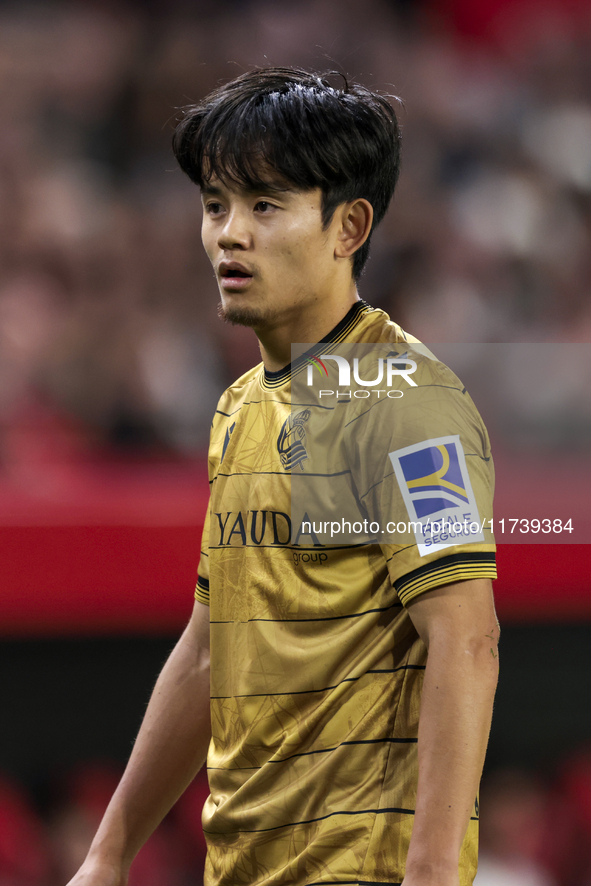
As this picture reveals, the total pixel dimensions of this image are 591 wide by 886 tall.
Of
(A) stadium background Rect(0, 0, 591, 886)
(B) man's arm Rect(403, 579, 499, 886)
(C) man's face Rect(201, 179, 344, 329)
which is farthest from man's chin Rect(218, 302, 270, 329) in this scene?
(A) stadium background Rect(0, 0, 591, 886)

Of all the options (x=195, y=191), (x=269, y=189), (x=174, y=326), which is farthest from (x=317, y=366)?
(x=195, y=191)

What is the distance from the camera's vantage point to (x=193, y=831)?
1583mm

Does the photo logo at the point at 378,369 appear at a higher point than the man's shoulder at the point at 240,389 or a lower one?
lower

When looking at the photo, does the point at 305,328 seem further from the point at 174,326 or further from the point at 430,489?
the point at 174,326

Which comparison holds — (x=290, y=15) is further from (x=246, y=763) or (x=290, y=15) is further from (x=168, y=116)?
(x=246, y=763)

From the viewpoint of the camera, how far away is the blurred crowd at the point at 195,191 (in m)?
1.75

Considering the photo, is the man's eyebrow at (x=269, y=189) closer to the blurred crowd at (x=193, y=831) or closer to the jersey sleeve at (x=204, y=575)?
the jersey sleeve at (x=204, y=575)

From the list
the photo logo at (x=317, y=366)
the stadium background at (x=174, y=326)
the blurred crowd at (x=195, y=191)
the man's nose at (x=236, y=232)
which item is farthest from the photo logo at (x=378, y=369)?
the blurred crowd at (x=195, y=191)

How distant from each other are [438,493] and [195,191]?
135cm

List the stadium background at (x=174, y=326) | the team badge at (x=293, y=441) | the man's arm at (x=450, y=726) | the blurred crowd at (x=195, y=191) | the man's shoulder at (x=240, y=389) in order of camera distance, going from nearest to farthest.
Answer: the man's arm at (x=450, y=726)
the team badge at (x=293, y=441)
the man's shoulder at (x=240, y=389)
the stadium background at (x=174, y=326)
the blurred crowd at (x=195, y=191)

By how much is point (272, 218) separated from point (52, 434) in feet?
3.30

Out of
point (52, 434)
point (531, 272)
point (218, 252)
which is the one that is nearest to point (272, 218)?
point (218, 252)

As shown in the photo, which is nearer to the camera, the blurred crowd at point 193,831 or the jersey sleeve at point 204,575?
the jersey sleeve at point 204,575

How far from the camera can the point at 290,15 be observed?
188cm
